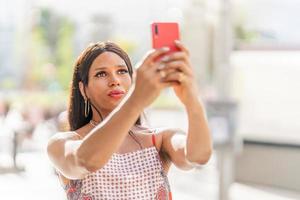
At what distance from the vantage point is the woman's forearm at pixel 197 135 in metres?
1.09

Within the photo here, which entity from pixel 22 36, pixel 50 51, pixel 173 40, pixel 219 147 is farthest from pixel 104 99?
pixel 50 51

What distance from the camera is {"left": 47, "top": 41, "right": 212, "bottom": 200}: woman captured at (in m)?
0.99

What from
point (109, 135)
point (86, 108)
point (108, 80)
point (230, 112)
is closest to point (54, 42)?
point (230, 112)

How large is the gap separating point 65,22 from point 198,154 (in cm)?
1767

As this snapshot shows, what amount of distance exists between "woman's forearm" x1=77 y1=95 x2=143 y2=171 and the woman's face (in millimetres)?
229

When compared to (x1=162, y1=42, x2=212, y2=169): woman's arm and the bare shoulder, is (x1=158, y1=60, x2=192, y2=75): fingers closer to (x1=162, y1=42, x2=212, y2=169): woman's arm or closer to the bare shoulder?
(x1=162, y1=42, x2=212, y2=169): woman's arm

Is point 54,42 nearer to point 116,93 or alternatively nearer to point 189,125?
point 116,93

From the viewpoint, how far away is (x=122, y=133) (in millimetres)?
1028

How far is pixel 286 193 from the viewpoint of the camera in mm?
6344

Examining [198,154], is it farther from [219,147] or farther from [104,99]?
[219,147]

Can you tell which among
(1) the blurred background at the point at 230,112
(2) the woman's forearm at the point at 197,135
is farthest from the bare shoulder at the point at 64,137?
(1) the blurred background at the point at 230,112

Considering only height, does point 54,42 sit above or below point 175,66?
below

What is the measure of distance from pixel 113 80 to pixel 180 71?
1.03ft

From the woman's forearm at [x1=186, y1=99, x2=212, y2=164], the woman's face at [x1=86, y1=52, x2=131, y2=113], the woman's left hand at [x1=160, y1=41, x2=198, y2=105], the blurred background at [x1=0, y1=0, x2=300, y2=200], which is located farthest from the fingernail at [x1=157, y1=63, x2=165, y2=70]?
the blurred background at [x1=0, y1=0, x2=300, y2=200]
